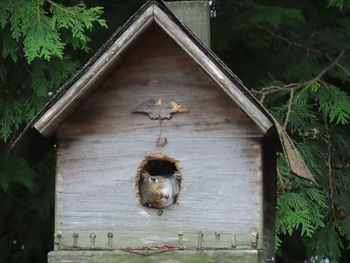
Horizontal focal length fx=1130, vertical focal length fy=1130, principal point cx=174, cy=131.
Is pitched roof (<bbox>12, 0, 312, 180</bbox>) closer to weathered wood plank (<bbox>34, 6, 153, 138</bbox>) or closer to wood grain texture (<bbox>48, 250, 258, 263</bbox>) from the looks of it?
weathered wood plank (<bbox>34, 6, 153, 138</bbox>)

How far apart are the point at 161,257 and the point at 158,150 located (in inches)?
20.3

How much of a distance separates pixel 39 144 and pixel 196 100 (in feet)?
2.92

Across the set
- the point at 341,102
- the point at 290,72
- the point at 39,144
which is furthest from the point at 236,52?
the point at 39,144

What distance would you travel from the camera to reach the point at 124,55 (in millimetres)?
5281

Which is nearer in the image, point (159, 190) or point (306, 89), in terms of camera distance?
point (159, 190)

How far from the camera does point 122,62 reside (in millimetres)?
5328

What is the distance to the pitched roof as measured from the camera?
504 cm

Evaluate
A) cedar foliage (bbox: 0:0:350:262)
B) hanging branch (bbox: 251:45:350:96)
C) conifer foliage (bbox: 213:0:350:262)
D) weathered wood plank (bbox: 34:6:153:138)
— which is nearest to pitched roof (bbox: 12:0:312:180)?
weathered wood plank (bbox: 34:6:153:138)

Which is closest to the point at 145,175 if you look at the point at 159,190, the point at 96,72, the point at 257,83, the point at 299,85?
the point at 159,190

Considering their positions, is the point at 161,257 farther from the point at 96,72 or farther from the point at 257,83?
the point at 257,83

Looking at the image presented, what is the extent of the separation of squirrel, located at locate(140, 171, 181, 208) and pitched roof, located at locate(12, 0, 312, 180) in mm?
484

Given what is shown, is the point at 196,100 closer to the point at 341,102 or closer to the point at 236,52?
the point at 341,102

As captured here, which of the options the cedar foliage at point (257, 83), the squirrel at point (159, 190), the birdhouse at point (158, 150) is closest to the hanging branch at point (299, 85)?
the cedar foliage at point (257, 83)

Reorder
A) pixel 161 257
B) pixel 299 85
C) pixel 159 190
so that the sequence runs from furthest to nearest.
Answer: pixel 299 85, pixel 159 190, pixel 161 257
